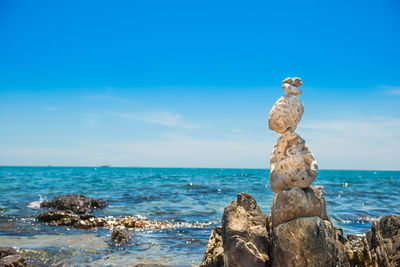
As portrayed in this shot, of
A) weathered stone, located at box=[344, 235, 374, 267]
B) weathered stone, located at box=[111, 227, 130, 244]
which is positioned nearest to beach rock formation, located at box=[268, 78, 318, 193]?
weathered stone, located at box=[344, 235, 374, 267]

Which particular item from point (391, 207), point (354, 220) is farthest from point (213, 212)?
point (391, 207)

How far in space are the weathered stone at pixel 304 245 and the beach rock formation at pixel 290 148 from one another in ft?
2.17

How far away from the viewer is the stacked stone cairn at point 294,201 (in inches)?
187

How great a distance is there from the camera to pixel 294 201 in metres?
5.00

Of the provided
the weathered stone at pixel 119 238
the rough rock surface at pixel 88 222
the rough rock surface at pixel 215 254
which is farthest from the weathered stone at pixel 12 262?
the rough rock surface at pixel 88 222

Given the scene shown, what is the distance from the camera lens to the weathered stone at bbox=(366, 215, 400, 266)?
506cm

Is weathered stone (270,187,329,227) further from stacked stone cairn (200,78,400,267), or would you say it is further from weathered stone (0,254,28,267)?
weathered stone (0,254,28,267)

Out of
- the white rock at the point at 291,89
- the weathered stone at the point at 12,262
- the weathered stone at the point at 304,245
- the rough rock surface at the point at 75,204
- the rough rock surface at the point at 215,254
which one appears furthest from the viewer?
the rough rock surface at the point at 75,204

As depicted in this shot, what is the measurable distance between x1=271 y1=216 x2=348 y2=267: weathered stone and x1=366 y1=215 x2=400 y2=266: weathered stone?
33.8 inches

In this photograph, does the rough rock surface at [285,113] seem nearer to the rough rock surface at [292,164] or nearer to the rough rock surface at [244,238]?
the rough rock surface at [292,164]

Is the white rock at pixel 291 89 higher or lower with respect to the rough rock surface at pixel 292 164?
higher

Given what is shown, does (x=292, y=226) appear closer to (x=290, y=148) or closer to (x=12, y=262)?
(x=290, y=148)

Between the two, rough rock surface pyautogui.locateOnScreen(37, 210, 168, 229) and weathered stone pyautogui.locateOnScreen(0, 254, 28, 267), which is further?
rough rock surface pyautogui.locateOnScreen(37, 210, 168, 229)

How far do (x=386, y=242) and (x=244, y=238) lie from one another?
2341 mm
